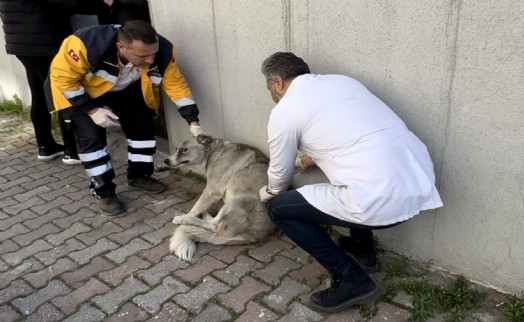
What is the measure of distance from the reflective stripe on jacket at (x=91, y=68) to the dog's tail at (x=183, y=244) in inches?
51.9

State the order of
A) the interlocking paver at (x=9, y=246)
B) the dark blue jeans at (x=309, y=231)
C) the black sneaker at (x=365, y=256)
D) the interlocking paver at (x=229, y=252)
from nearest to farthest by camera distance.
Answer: the dark blue jeans at (x=309, y=231), the black sneaker at (x=365, y=256), the interlocking paver at (x=229, y=252), the interlocking paver at (x=9, y=246)

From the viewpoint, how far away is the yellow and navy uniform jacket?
3.62 m

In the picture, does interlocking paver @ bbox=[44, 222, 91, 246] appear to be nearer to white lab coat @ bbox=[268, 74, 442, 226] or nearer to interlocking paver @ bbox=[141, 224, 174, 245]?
interlocking paver @ bbox=[141, 224, 174, 245]

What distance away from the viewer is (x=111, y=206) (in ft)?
13.5

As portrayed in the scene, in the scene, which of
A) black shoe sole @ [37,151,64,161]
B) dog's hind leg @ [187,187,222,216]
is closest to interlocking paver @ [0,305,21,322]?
dog's hind leg @ [187,187,222,216]

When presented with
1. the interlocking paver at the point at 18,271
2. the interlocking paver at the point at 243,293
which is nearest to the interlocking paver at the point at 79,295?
the interlocking paver at the point at 18,271

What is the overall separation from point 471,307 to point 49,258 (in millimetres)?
3008

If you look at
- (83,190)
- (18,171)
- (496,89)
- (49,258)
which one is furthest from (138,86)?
(496,89)

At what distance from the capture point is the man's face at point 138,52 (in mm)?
3533

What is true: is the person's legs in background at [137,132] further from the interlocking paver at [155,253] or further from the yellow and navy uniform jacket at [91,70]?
the interlocking paver at [155,253]

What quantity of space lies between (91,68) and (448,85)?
270cm

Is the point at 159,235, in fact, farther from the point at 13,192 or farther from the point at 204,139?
the point at 13,192

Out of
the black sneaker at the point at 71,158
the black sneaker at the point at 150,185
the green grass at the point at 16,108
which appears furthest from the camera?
the green grass at the point at 16,108

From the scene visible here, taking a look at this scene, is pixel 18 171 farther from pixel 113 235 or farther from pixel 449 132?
pixel 449 132
